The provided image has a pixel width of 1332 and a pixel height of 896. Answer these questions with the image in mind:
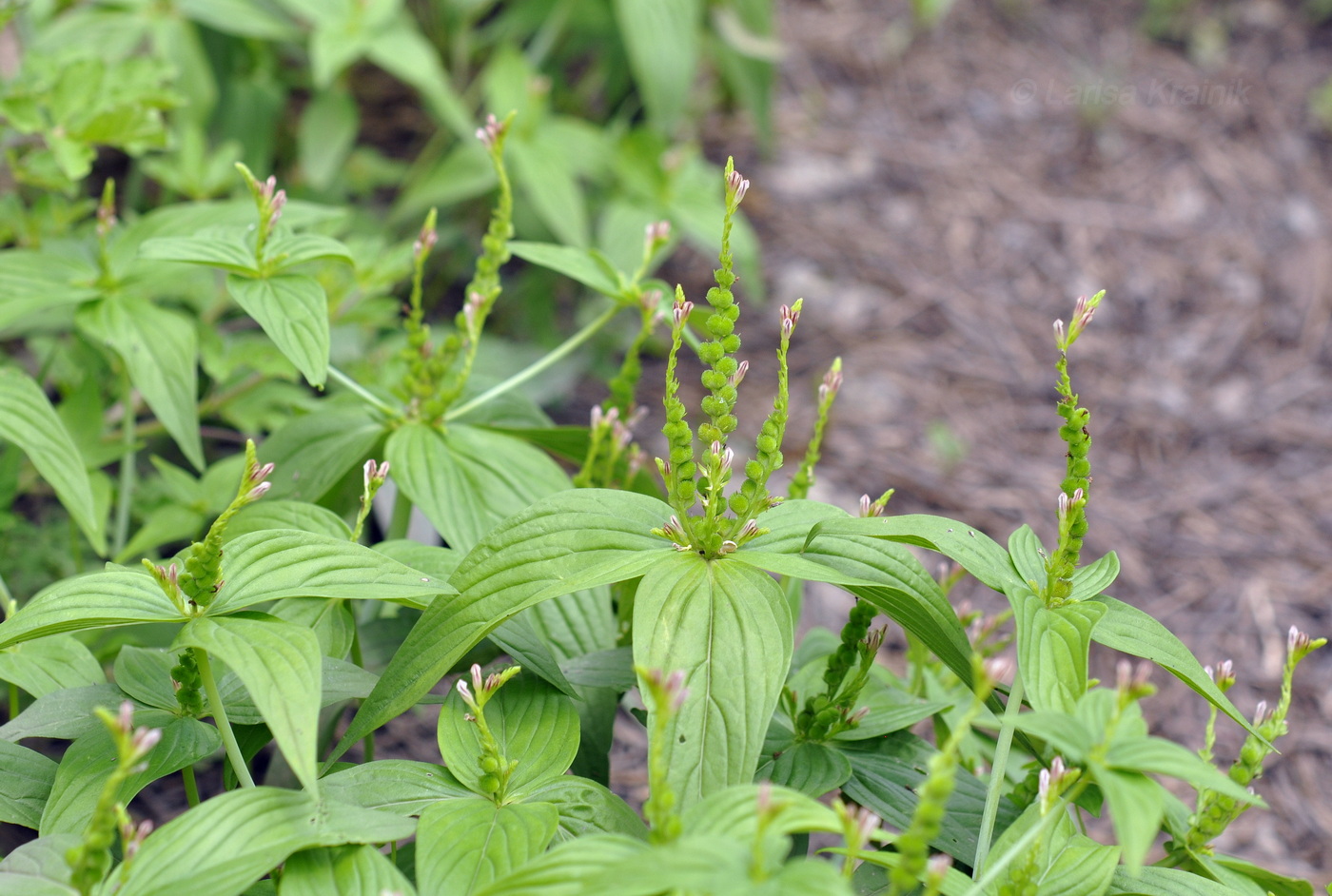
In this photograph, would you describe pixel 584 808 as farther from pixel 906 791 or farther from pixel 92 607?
pixel 92 607

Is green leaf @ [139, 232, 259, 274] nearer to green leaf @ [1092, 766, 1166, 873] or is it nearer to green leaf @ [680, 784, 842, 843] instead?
green leaf @ [680, 784, 842, 843]

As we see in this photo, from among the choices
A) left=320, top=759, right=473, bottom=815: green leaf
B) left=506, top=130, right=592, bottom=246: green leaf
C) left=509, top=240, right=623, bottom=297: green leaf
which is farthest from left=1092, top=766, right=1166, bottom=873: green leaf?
left=506, top=130, right=592, bottom=246: green leaf

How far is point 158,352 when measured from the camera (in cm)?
149

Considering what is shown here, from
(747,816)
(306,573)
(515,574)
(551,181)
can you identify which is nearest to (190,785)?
(306,573)

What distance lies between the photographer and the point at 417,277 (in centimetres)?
143

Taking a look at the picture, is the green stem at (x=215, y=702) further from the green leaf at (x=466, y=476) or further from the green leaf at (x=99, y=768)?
the green leaf at (x=466, y=476)

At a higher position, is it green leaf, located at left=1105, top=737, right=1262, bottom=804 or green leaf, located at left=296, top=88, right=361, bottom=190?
green leaf, located at left=296, top=88, right=361, bottom=190

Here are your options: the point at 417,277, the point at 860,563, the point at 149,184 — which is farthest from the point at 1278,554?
the point at 149,184

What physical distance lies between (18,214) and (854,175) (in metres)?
2.78

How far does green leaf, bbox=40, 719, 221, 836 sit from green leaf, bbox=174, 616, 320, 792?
17 cm

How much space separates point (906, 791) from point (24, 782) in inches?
37.6

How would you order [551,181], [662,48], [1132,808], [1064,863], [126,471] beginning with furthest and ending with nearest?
[662,48] → [551,181] → [126,471] → [1064,863] → [1132,808]

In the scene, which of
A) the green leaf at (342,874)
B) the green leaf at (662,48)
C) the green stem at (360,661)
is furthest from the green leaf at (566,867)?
the green leaf at (662,48)

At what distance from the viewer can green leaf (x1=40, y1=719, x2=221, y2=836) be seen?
1005 millimetres
